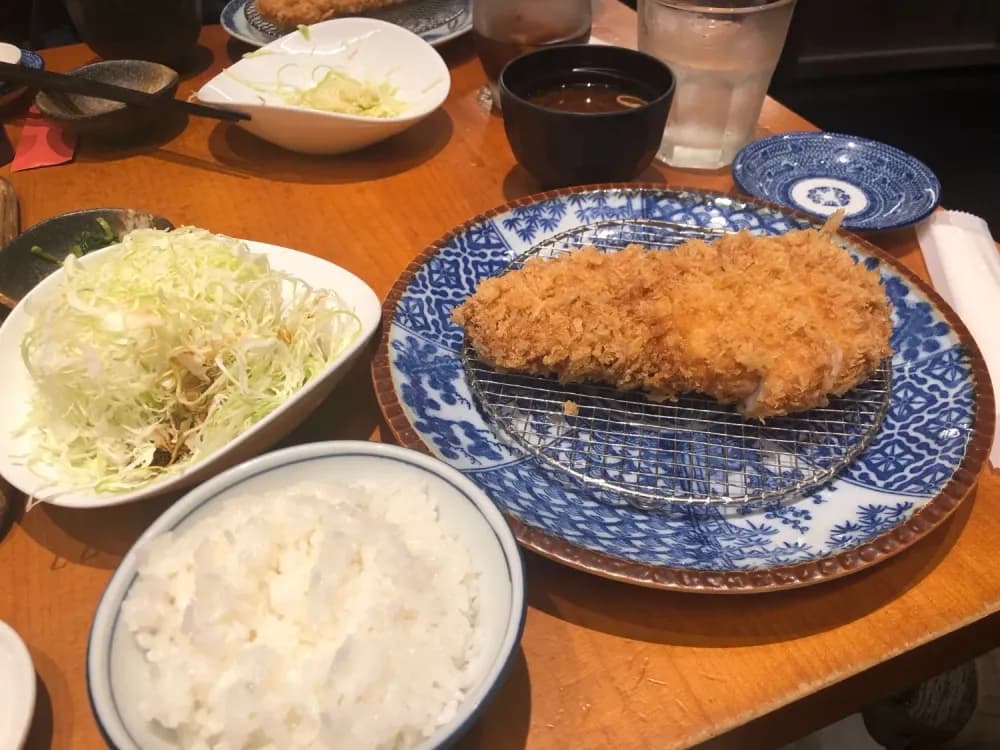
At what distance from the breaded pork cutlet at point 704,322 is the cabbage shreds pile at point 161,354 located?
0.35m

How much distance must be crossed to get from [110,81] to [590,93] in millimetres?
1538

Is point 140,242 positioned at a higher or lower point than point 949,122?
higher

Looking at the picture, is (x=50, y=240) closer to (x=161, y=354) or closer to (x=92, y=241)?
(x=92, y=241)

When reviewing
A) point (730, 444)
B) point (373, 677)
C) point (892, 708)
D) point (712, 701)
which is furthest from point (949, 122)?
point (373, 677)

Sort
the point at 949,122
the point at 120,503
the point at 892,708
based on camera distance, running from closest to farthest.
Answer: the point at 120,503
the point at 892,708
the point at 949,122

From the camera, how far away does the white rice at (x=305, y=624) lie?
829mm

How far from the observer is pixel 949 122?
4.74m

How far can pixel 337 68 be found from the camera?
97.0 inches

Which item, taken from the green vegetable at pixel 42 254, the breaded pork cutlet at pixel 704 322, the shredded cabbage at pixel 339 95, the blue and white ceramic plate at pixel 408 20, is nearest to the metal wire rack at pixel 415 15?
the blue and white ceramic plate at pixel 408 20

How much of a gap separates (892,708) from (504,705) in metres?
1.64

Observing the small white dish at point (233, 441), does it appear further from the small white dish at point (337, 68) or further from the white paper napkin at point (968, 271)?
the white paper napkin at point (968, 271)

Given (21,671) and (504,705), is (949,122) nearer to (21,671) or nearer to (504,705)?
(504,705)

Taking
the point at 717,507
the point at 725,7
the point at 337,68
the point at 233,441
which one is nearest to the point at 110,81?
the point at 337,68

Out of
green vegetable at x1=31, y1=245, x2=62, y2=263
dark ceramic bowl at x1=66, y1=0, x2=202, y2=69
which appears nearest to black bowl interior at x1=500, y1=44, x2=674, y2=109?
green vegetable at x1=31, y1=245, x2=62, y2=263
